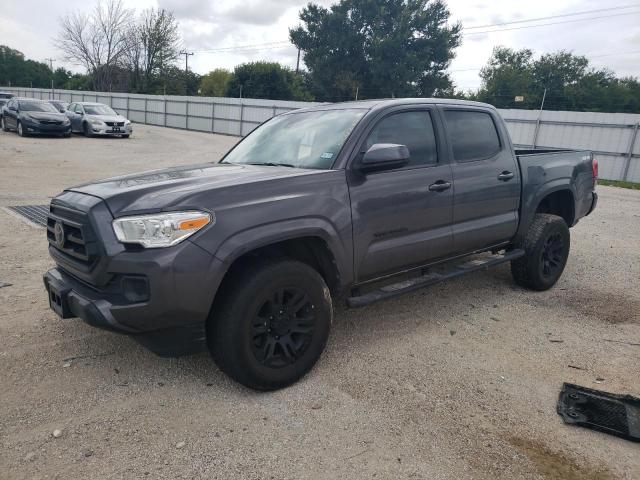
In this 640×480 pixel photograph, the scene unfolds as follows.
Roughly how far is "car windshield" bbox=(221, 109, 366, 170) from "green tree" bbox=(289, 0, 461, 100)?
3795cm

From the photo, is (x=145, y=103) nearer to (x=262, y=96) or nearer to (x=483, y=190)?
(x=262, y=96)

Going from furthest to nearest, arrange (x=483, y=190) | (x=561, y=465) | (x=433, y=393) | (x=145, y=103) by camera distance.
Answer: (x=145, y=103) → (x=483, y=190) → (x=433, y=393) → (x=561, y=465)

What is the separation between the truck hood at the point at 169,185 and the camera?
8.91ft

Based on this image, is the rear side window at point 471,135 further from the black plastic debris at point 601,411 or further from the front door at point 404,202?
the black plastic debris at point 601,411

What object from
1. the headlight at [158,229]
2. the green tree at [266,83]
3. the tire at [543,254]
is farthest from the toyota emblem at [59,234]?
the green tree at [266,83]

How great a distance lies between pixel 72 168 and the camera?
12.6m

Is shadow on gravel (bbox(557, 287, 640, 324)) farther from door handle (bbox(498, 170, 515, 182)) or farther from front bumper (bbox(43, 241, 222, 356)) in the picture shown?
front bumper (bbox(43, 241, 222, 356))

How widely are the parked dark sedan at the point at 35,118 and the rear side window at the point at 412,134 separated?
61.4ft

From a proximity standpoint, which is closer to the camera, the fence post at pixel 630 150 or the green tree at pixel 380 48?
the fence post at pixel 630 150

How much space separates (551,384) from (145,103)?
37688 millimetres

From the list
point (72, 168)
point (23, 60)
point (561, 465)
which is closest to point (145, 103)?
point (72, 168)

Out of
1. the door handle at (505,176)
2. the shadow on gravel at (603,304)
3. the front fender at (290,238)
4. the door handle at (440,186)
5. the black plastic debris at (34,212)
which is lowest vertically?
the black plastic debris at (34,212)

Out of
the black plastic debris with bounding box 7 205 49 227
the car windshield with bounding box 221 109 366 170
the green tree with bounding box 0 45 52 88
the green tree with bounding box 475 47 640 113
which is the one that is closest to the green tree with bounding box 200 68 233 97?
the green tree with bounding box 0 45 52 88

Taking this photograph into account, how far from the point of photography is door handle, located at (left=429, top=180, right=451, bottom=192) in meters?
3.83
